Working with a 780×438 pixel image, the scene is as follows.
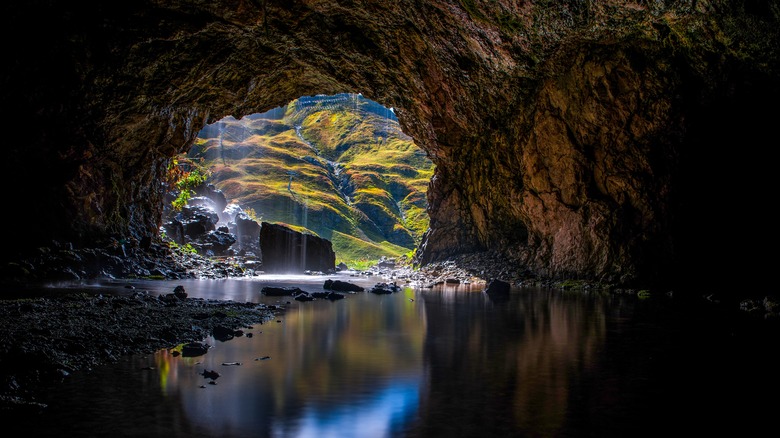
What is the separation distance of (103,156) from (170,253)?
30.6ft

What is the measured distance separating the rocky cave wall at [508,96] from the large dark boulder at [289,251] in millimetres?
16644

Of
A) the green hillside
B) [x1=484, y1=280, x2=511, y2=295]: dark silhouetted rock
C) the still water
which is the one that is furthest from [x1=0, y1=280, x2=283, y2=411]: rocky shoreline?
the green hillside

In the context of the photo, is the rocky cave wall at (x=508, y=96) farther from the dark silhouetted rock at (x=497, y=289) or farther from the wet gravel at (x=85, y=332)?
the wet gravel at (x=85, y=332)

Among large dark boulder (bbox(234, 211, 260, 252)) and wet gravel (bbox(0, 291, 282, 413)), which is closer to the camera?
wet gravel (bbox(0, 291, 282, 413))

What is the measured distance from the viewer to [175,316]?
11.9 metres

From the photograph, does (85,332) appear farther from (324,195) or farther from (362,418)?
(324,195)

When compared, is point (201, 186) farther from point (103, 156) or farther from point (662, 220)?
point (662, 220)

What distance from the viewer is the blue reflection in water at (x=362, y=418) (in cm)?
536

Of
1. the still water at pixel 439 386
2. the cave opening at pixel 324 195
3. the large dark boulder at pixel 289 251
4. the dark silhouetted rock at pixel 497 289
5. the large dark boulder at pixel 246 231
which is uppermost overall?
the cave opening at pixel 324 195

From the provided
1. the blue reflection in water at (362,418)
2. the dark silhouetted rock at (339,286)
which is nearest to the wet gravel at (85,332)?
the blue reflection in water at (362,418)

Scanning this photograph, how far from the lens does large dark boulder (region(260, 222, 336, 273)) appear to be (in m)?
50.9

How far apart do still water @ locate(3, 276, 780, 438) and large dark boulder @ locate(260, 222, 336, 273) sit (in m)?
39.5

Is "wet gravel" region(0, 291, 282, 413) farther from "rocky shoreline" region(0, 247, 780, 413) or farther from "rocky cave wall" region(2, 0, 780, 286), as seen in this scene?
"rocky cave wall" region(2, 0, 780, 286)

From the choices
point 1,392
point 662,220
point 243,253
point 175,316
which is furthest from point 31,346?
point 243,253
